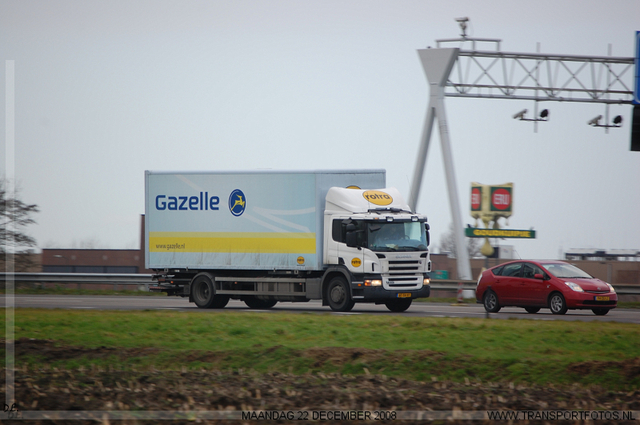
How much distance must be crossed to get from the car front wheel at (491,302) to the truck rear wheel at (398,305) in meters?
2.14

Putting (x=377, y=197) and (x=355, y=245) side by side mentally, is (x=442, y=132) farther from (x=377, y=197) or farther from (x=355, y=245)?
(x=355, y=245)

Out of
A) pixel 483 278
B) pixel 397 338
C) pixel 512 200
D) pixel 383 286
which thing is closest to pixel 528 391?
pixel 397 338

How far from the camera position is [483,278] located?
20.8m

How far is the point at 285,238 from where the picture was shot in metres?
19.9

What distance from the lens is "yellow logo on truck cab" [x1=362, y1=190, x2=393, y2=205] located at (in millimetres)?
19828

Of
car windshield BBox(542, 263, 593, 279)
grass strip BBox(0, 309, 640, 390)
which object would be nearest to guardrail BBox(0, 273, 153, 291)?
grass strip BBox(0, 309, 640, 390)

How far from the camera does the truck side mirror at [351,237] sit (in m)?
18.8

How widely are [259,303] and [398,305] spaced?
4412mm

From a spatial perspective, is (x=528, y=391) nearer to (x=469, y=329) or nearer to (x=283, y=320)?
(x=469, y=329)

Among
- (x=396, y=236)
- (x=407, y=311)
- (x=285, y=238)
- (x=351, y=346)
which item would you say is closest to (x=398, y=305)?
(x=407, y=311)

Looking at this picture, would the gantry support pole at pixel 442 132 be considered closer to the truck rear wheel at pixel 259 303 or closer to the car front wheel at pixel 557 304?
the truck rear wheel at pixel 259 303

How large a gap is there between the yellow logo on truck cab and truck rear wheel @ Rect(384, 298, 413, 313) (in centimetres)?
259

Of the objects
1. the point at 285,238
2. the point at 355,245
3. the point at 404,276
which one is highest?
the point at 285,238

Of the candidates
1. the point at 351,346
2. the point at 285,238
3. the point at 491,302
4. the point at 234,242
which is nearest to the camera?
the point at 351,346
